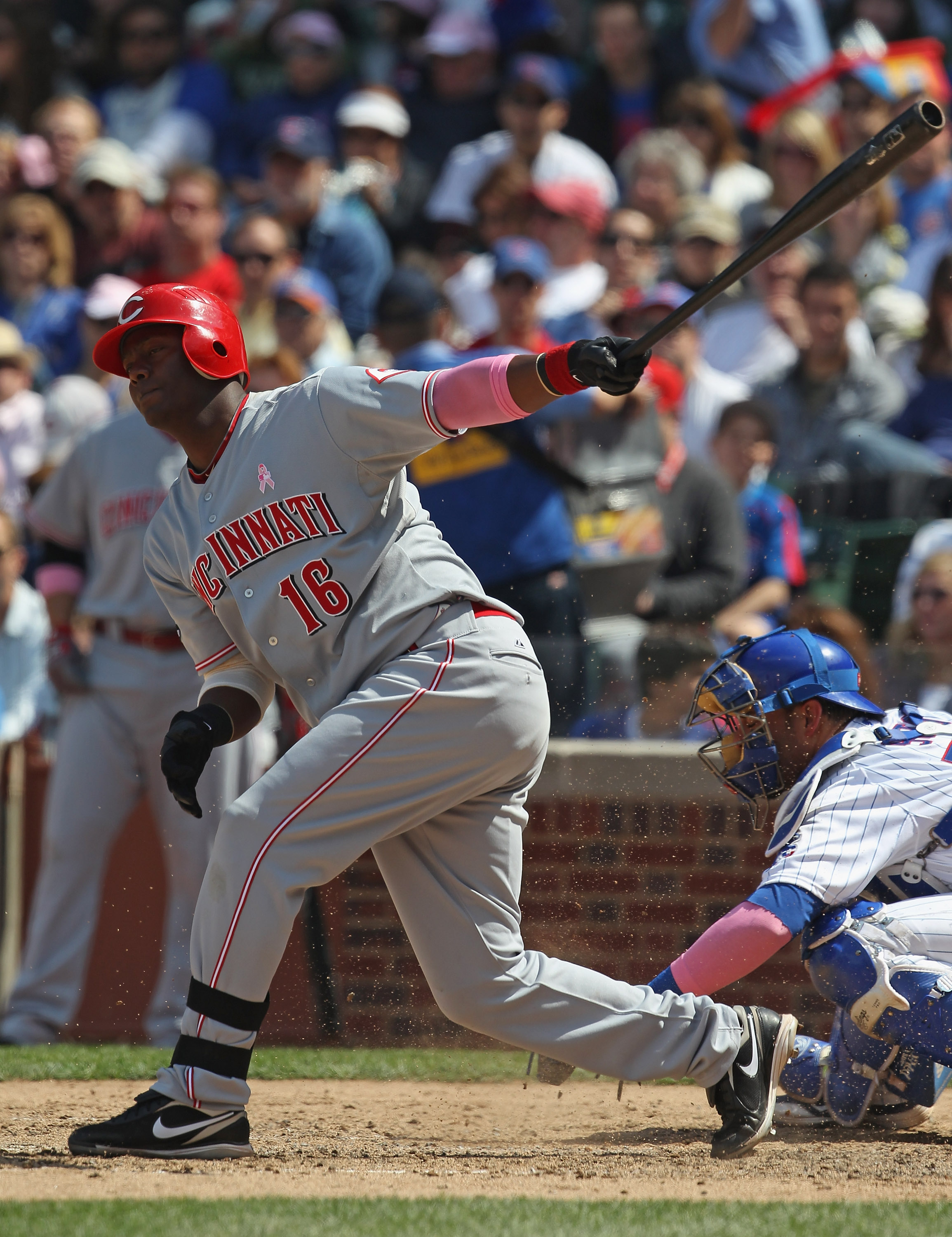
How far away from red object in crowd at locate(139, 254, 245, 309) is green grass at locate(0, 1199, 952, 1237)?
543 centimetres

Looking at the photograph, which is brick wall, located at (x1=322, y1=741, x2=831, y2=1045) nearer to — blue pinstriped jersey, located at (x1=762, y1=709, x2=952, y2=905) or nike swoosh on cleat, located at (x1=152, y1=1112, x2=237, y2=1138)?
blue pinstriped jersey, located at (x1=762, y1=709, x2=952, y2=905)

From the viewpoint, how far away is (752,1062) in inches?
153

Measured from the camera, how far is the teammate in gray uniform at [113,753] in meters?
5.88

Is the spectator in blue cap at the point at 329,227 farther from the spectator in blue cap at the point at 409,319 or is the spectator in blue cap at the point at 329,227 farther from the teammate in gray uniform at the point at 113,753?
the teammate in gray uniform at the point at 113,753

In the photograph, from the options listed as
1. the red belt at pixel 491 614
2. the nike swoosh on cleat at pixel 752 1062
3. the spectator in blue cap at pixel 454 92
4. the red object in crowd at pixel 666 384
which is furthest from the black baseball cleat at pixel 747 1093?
the spectator in blue cap at pixel 454 92

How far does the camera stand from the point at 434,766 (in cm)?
371

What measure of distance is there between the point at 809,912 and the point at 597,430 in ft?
9.47

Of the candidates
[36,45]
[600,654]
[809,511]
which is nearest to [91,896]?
[600,654]

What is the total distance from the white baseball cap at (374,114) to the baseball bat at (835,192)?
623 centimetres

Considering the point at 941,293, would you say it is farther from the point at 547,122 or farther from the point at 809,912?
the point at 809,912

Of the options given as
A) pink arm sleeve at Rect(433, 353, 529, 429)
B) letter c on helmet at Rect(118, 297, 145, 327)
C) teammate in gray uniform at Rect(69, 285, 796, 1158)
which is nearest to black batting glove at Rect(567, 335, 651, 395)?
teammate in gray uniform at Rect(69, 285, 796, 1158)

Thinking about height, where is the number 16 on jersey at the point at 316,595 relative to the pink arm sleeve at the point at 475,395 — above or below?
below

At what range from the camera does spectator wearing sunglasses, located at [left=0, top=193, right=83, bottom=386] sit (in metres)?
8.59

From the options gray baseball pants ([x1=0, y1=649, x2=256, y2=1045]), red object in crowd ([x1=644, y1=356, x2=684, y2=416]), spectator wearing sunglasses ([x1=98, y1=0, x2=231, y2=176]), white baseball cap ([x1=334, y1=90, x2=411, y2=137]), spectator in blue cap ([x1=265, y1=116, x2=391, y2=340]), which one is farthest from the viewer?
spectator wearing sunglasses ([x1=98, y1=0, x2=231, y2=176])
